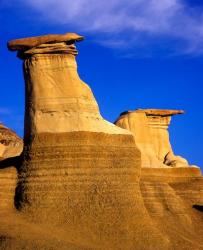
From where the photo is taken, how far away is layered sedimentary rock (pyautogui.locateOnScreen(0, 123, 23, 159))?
4109cm

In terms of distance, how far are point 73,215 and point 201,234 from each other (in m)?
11.4

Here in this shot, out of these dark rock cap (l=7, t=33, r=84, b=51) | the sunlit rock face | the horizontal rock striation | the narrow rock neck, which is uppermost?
the sunlit rock face

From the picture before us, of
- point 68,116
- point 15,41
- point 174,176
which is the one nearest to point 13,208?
point 68,116

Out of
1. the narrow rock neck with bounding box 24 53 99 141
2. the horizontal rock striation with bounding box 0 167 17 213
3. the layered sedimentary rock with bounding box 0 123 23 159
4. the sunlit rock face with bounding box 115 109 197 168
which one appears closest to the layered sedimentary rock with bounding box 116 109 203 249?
the sunlit rock face with bounding box 115 109 197 168

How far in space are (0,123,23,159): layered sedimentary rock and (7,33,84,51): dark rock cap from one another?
32.8ft

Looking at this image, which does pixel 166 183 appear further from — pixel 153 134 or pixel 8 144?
pixel 8 144

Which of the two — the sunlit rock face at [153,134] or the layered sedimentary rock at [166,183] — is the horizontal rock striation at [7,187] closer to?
the layered sedimentary rock at [166,183]

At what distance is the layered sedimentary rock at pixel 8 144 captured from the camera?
1618 inches

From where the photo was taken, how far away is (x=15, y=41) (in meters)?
29.3

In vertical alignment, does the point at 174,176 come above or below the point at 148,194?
above

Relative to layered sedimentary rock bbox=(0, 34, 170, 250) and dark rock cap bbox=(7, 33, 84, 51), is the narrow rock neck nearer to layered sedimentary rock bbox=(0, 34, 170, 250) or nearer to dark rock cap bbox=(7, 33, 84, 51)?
layered sedimentary rock bbox=(0, 34, 170, 250)

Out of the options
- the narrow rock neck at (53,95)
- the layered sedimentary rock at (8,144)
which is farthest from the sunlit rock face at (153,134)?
the narrow rock neck at (53,95)

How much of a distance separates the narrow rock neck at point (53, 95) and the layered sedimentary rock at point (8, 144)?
937 cm

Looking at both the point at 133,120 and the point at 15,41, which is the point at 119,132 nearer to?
the point at 15,41
